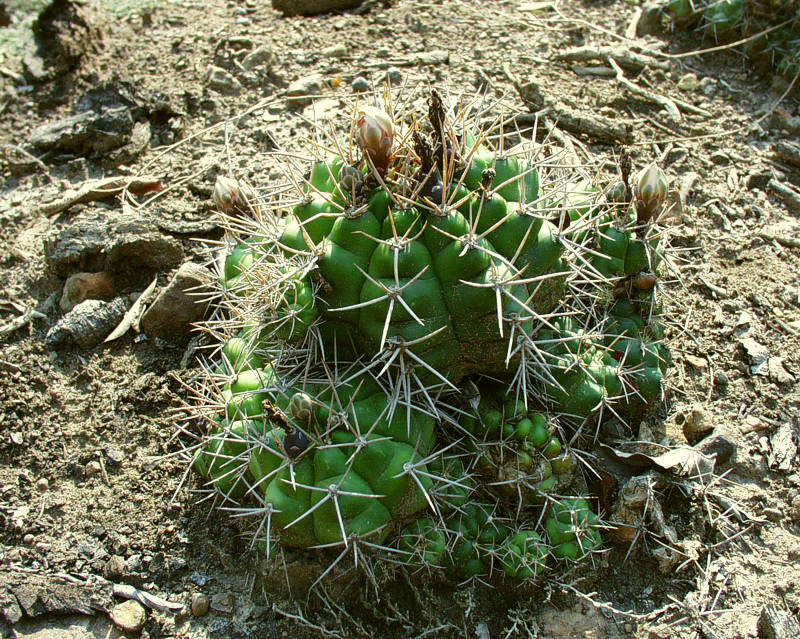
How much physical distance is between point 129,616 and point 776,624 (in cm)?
252

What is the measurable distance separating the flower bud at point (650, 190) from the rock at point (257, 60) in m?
3.02

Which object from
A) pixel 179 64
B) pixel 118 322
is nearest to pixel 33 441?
pixel 118 322

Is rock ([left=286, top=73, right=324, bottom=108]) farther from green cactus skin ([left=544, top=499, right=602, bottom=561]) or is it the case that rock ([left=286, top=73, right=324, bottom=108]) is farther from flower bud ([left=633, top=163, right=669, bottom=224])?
green cactus skin ([left=544, top=499, right=602, bottom=561])

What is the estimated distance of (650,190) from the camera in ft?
10.2

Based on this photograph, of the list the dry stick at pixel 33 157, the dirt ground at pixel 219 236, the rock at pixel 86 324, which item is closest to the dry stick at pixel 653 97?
the dirt ground at pixel 219 236

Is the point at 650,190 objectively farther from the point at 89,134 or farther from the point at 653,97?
the point at 89,134

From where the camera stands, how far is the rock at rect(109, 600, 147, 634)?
2.70 meters

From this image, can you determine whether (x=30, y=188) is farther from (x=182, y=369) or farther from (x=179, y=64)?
(x=182, y=369)

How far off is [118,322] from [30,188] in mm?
1381

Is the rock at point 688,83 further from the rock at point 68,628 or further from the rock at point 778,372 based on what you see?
the rock at point 68,628

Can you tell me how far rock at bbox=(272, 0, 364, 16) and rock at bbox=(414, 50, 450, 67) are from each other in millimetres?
1026

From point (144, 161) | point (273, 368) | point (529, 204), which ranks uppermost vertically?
point (529, 204)

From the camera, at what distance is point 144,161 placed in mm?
4449

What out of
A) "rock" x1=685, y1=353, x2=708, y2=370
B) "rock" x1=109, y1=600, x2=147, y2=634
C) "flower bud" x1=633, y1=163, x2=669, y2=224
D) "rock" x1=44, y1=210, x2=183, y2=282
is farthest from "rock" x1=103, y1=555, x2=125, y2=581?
"rock" x1=685, y1=353, x2=708, y2=370
